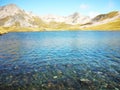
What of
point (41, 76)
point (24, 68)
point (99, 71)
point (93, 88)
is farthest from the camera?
point (24, 68)

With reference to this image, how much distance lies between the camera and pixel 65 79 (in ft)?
83.5

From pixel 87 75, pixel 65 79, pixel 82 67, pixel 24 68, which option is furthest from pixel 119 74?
pixel 24 68

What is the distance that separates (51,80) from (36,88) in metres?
3.64

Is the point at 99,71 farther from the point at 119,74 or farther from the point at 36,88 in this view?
the point at 36,88

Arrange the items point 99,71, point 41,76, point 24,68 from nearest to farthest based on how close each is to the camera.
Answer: point 41,76 → point 99,71 → point 24,68

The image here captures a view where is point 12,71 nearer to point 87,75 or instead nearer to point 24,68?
point 24,68

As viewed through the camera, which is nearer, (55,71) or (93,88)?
(93,88)

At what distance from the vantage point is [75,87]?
22.2 metres

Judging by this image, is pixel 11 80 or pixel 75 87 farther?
pixel 11 80

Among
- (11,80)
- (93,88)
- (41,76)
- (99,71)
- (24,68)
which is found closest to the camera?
(93,88)

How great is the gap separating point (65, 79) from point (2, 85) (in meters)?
9.92

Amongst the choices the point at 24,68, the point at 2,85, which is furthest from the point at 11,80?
the point at 24,68

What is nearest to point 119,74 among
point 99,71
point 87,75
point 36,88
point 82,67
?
point 99,71

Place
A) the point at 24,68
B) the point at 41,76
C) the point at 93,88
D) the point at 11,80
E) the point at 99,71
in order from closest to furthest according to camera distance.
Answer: the point at 93,88 → the point at 11,80 → the point at 41,76 → the point at 99,71 → the point at 24,68
